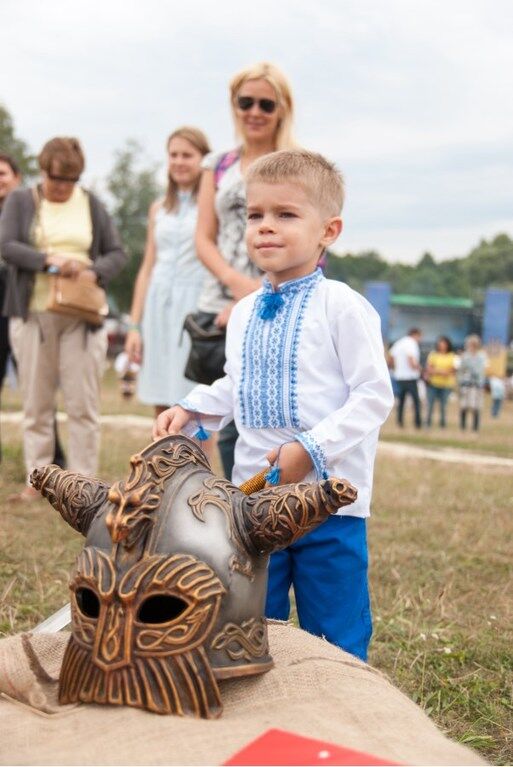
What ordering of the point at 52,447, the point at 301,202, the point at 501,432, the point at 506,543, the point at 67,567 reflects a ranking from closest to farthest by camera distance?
the point at 301,202, the point at 67,567, the point at 506,543, the point at 52,447, the point at 501,432

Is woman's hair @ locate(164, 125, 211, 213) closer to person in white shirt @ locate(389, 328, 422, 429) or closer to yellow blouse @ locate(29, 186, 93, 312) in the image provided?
yellow blouse @ locate(29, 186, 93, 312)

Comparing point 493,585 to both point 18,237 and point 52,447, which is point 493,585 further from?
point 18,237

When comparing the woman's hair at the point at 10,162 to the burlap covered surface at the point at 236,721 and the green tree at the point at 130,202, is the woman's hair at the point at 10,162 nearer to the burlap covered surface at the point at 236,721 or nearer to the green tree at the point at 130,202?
the burlap covered surface at the point at 236,721

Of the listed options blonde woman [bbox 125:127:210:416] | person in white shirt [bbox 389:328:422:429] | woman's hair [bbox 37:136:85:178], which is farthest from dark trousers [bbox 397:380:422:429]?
woman's hair [bbox 37:136:85:178]

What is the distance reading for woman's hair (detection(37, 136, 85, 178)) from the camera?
17.9ft

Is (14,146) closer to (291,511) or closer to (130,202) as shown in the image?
(130,202)

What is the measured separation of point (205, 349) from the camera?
4.15m

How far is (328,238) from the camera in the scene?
2.77m

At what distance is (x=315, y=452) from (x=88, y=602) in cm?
68

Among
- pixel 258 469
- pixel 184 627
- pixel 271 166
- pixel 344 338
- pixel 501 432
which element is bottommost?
pixel 501 432

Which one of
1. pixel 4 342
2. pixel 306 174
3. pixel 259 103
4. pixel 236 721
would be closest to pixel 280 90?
pixel 259 103

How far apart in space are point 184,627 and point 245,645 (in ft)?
0.58

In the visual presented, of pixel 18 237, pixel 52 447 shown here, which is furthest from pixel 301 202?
pixel 52 447

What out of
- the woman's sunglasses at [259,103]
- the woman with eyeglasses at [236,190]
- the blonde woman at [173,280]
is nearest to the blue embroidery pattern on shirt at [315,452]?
the woman with eyeglasses at [236,190]
